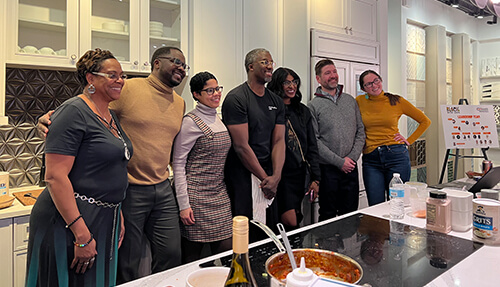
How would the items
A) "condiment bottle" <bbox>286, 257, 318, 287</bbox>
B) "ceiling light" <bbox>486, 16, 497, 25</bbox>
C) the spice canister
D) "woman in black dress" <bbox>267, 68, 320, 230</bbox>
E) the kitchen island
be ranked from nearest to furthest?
1. "condiment bottle" <bbox>286, 257, 318, 287</bbox>
2. the kitchen island
3. the spice canister
4. "woman in black dress" <bbox>267, 68, 320, 230</bbox>
5. "ceiling light" <bbox>486, 16, 497, 25</bbox>

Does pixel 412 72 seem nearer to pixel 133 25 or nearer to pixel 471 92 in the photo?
pixel 471 92

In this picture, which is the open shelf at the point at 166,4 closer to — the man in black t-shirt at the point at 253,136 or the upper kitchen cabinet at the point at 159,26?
the upper kitchen cabinet at the point at 159,26

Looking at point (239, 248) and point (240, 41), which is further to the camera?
point (240, 41)

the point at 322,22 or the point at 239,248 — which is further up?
the point at 322,22

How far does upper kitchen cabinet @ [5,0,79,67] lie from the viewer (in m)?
2.05

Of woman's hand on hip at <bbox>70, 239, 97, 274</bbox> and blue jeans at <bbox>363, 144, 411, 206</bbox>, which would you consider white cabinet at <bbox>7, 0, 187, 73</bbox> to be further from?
blue jeans at <bbox>363, 144, 411, 206</bbox>

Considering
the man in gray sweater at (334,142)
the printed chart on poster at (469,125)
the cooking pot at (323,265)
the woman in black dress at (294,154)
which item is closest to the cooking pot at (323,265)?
the cooking pot at (323,265)

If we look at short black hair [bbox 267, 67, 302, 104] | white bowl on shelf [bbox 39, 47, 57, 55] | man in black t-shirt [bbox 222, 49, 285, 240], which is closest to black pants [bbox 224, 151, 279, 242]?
man in black t-shirt [bbox 222, 49, 285, 240]

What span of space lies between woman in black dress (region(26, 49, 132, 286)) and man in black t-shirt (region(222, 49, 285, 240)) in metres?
0.74

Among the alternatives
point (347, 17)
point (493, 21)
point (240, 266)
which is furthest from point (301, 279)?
point (493, 21)

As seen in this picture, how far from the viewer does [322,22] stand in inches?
129

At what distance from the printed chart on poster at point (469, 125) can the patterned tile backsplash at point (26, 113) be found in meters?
4.21

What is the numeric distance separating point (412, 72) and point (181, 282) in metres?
5.16

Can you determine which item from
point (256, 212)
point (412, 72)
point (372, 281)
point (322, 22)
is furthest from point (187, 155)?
point (412, 72)
